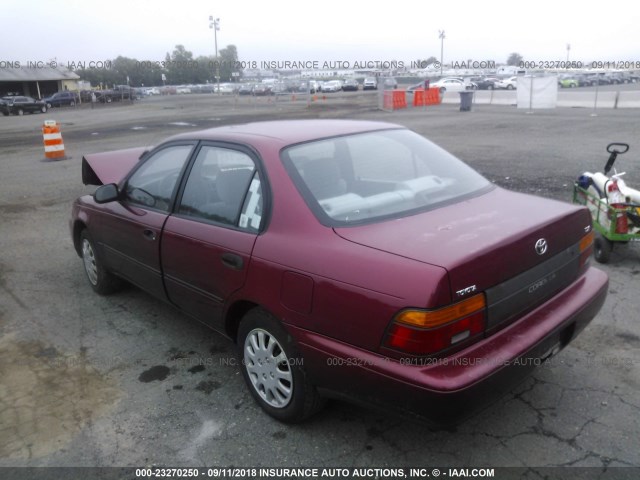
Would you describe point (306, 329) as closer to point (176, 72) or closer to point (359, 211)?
point (359, 211)

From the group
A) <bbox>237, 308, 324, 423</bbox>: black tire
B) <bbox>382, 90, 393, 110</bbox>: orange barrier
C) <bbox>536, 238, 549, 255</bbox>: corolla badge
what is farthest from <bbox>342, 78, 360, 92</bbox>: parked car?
<bbox>536, 238, 549, 255</bbox>: corolla badge

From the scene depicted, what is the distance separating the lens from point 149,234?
12.7 ft

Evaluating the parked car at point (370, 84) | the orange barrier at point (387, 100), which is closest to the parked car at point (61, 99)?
the parked car at point (370, 84)

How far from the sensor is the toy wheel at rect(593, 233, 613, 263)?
208 inches

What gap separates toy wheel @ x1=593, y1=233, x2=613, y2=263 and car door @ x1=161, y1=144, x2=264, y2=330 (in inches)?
149

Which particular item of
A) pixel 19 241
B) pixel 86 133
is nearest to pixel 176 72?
pixel 86 133

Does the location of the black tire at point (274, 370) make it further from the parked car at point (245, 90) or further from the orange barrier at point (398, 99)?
the parked car at point (245, 90)

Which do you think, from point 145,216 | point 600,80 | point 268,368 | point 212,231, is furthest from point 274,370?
point 600,80

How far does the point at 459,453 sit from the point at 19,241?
6142mm

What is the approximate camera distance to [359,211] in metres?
2.97

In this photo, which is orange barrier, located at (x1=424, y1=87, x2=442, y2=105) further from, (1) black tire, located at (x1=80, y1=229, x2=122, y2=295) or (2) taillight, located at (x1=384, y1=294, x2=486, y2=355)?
(2) taillight, located at (x1=384, y1=294, x2=486, y2=355)

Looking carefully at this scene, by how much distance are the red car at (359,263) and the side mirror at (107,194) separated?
0.71 feet

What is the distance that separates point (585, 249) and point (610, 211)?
88.6 inches

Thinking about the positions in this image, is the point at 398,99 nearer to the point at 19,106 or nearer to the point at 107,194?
the point at 107,194
